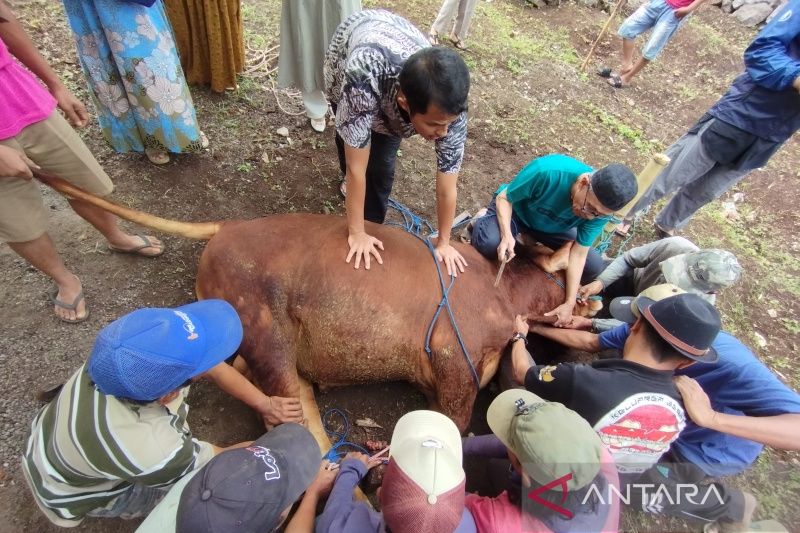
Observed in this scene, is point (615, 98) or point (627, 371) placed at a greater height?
point (627, 371)

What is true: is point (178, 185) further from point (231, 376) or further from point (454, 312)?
point (454, 312)

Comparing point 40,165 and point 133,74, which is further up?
point 133,74

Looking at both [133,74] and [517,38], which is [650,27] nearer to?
[517,38]

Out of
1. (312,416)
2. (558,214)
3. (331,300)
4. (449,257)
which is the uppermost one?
(558,214)

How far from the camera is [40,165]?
8.61ft

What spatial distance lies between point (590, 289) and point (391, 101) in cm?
218

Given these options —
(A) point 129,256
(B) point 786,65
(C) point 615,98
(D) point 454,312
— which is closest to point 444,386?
(D) point 454,312

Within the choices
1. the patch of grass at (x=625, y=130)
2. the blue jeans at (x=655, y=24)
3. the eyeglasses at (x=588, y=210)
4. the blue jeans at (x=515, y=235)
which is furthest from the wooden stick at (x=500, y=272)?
the blue jeans at (x=655, y=24)

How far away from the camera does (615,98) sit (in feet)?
22.5

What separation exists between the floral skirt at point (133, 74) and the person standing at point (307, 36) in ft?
3.49

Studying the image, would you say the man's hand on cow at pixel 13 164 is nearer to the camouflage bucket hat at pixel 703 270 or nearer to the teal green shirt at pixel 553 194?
the teal green shirt at pixel 553 194

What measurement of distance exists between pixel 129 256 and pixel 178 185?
0.84m

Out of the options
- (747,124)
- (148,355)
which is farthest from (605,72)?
(148,355)

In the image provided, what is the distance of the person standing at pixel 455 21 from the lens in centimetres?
620
